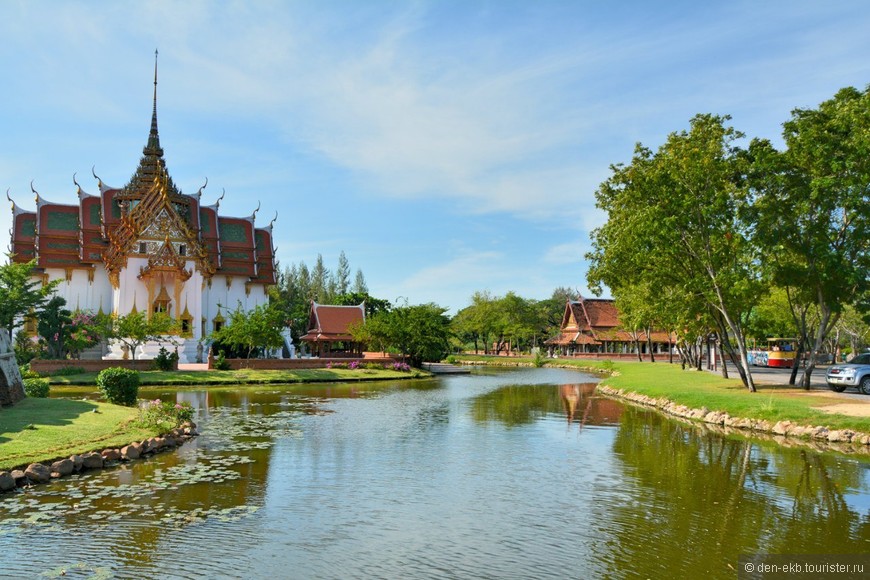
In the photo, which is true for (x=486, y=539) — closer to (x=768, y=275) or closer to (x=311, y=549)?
(x=311, y=549)

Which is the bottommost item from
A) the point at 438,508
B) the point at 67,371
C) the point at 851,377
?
the point at 438,508

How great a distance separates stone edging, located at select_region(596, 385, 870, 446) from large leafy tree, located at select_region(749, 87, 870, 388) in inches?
204

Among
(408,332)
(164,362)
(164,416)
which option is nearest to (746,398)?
(164,416)

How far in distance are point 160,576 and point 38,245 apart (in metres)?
51.4

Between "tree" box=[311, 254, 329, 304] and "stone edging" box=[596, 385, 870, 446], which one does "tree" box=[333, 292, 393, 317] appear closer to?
"tree" box=[311, 254, 329, 304]

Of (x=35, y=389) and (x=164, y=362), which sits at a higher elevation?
(x=164, y=362)

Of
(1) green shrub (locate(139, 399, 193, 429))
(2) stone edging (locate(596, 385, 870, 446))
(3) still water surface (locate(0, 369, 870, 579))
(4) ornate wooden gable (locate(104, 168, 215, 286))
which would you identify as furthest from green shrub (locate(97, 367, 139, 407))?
(4) ornate wooden gable (locate(104, 168, 215, 286))

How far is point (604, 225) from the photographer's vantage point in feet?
108

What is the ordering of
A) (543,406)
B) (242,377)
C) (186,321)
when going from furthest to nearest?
1. (186,321)
2. (242,377)
3. (543,406)

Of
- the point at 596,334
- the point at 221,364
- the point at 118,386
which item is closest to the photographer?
the point at 118,386

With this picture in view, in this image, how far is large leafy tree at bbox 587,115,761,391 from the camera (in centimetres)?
2481

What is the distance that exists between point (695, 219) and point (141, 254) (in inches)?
1573

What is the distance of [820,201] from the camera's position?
77.3ft

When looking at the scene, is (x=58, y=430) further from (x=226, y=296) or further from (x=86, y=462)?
(x=226, y=296)
